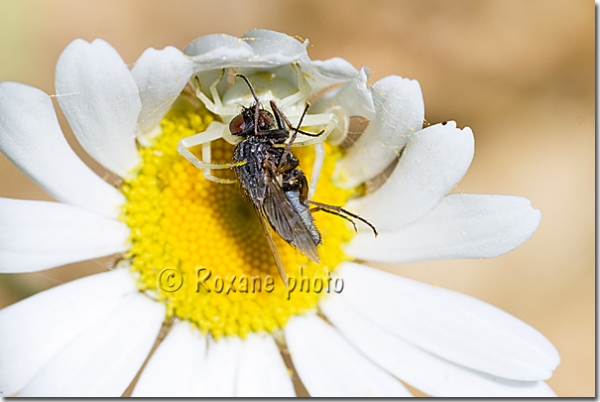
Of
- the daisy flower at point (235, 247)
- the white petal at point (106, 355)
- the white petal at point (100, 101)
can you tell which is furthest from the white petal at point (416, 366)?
the white petal at point (100, 101)

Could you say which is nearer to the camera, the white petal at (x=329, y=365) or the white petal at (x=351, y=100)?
the white petal at (x=351, y=100)

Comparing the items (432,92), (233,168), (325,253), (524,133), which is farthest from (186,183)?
(524,133)

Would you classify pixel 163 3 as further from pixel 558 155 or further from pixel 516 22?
pixel 558 155

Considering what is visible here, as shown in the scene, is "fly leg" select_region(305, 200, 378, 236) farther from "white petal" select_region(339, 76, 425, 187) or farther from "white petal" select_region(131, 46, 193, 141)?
"white petal" select_region(131, 46, 193, 141)

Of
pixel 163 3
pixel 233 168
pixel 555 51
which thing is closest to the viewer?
pixel 233 168

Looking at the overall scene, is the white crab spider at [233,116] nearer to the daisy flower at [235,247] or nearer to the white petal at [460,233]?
the daisy flower at [235,247]

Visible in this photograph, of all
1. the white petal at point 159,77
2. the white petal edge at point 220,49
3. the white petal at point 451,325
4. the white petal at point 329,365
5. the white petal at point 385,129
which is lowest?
the white petal at point 329,365

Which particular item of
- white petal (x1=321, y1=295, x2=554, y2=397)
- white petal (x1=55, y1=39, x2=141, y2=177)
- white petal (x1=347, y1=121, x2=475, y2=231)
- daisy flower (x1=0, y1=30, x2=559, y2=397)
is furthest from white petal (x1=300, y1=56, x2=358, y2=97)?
white petal (x1=321, y1=295, x2=554, y2=397)

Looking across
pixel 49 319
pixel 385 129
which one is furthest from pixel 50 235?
pixel 385 129
